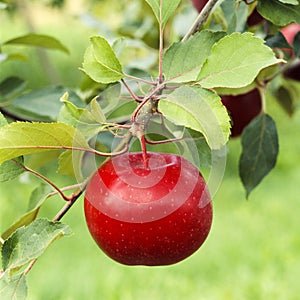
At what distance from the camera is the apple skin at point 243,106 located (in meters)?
0.95

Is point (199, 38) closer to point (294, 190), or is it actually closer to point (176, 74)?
point (176, 74)

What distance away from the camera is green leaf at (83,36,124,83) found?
1.74 ft

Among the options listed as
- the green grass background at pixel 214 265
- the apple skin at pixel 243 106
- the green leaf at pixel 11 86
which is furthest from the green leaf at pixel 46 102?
the green grass background at pixel 214 265

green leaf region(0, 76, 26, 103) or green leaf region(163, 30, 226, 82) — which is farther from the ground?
green leaf region(163, 30, 226, 82)

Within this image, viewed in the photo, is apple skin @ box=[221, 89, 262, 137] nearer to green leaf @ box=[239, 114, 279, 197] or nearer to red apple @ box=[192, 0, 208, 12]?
green leaf @ box=[239, 114, 279, 197]

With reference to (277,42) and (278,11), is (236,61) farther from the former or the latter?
(277,42)

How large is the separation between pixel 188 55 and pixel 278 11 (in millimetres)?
133

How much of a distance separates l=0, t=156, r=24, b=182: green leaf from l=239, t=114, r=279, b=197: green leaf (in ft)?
1.09

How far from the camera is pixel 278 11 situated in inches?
24.5

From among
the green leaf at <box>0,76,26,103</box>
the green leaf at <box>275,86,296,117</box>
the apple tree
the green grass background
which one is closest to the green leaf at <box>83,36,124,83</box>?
the apple tree

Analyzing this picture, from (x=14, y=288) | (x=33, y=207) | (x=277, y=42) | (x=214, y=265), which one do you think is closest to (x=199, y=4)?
(x=277, y=42)

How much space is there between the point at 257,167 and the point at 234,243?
1.99 meters

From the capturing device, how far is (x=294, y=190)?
3312mm

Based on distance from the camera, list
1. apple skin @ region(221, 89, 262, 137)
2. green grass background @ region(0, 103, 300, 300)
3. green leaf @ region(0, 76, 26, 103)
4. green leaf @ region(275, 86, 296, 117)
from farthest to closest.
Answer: green grass background @ region(0, 103, 300, 300) → green leaf @ region(275, 86, 296, 117) → green leaf @ region(0, 76, 26, 103) → apple skin @ region(221, 89, 262, 137)
